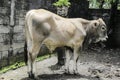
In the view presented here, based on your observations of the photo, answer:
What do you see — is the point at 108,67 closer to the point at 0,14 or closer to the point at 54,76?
the point at 54,76

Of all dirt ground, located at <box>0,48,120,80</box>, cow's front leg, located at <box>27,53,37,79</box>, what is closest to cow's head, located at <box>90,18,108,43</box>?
dirt ground, located at <box>0,48,120,80</box>

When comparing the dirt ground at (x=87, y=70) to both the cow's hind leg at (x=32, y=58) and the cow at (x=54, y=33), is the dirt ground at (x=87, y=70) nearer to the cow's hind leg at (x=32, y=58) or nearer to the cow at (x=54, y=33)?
the cow's hind leg at (x=32, y=58)

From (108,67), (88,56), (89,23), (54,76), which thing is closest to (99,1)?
(88,56)

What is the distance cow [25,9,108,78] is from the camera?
7.89 m

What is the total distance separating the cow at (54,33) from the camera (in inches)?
310

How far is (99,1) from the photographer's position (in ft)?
50.9

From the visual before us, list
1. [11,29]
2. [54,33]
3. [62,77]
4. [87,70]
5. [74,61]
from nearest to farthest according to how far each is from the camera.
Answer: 1. [54,33]
2. [62,77]
3. [74,61]
4. [11,29]
5. [87,70]

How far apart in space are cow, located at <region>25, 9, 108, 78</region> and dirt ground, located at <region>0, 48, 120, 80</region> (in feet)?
1.28

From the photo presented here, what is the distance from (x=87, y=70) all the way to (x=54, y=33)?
6.91ft

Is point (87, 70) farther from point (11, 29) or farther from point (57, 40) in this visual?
point (11, 29)

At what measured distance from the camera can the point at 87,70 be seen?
9.69m

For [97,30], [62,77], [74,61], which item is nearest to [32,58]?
[62,77]

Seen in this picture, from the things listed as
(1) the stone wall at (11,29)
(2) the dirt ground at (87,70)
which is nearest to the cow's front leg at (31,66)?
(2) the dirt ground at (87,70)

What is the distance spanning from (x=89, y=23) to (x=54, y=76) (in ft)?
5.77
